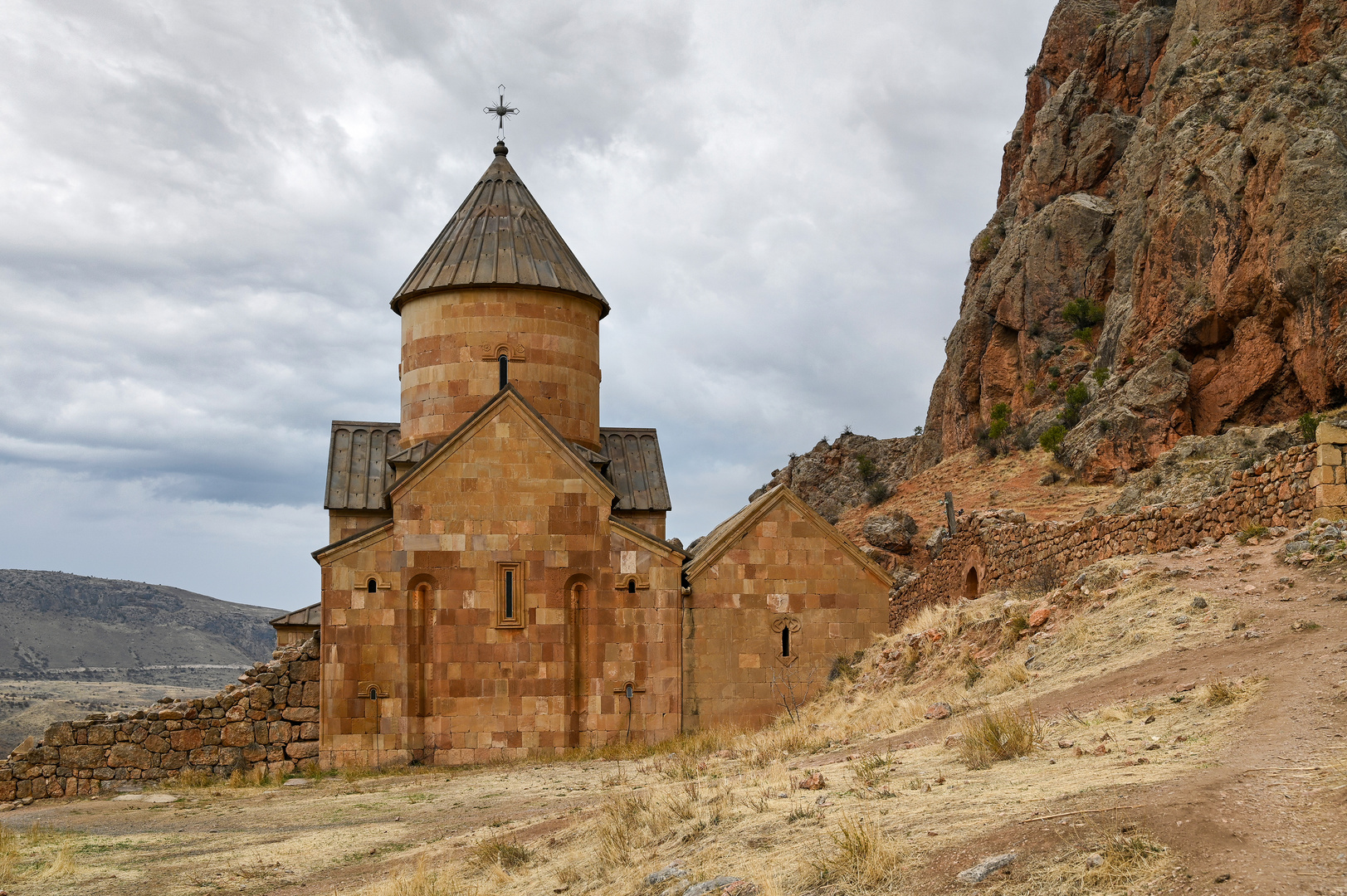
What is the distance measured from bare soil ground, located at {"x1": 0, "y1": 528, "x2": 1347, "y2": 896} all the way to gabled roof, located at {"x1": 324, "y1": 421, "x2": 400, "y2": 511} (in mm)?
5386

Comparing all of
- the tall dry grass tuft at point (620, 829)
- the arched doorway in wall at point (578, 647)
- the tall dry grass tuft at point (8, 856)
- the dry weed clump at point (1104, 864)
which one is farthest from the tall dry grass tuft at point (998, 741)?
the arched doorway in wall at point (578, 647)

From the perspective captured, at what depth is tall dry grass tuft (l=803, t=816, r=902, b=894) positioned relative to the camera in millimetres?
6152

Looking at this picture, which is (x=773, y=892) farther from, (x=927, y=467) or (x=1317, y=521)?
(x=927, y=467)

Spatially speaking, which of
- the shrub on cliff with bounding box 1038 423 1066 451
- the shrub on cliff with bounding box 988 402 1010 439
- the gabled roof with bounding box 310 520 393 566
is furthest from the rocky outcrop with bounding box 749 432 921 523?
the gabled roof with bounding box 310 520 393 566

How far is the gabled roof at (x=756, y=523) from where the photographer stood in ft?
59.6

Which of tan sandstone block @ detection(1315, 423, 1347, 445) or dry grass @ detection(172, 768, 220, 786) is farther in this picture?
dry grass @ detection(172, 768, 220, 786)

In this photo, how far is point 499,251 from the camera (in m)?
20.3

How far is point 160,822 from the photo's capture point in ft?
44.9

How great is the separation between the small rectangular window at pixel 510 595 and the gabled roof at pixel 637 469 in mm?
3110

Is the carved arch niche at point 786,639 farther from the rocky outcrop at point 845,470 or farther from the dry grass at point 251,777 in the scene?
the rocky outcrop at point 845,470

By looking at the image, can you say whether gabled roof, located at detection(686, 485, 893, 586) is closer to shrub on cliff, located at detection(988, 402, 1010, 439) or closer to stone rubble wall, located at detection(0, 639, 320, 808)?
stone rubble wall, located at detection(0, 639, 320, 808)

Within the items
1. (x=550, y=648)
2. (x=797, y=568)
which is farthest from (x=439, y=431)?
(x=797, y=568)

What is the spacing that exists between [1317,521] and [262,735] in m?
14.5

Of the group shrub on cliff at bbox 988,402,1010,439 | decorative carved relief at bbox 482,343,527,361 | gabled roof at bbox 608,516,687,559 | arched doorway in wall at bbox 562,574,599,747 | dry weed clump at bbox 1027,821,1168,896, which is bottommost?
dry weed clump at bbox 1027,821,1168,896
